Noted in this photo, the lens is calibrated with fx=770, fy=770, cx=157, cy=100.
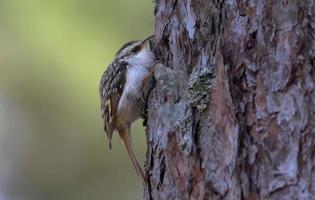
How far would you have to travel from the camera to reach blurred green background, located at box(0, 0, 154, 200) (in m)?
4.23

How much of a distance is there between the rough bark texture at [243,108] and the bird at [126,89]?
66cm

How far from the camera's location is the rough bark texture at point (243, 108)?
2.04 metres

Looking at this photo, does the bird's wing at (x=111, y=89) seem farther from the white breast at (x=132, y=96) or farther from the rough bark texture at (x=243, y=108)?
the rough bark texture at (x=243, y=108)

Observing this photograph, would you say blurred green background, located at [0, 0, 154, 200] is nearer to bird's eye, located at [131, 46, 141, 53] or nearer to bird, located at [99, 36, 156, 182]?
bird, located at [99, 36, 156, 182]

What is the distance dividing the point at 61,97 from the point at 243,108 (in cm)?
245

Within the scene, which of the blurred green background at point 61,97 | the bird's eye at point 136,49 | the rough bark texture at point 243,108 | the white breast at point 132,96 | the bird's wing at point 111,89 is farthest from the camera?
the blurred green background at point 61,97

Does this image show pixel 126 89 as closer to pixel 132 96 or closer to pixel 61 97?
pixel 132 96

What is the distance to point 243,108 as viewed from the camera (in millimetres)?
2133

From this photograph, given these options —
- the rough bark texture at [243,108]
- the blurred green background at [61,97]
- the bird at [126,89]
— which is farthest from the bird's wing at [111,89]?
the rough bark texture at [243,108]

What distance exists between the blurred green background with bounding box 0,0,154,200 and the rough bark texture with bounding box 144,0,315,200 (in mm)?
1837

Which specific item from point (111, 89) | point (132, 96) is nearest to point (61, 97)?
point (111, 89)

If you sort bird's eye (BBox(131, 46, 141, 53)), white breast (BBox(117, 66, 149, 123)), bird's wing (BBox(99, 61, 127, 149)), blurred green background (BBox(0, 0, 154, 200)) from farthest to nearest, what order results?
1. blurred green background (BBox(0, 0, 154, 200))
2. bird's wing (BBox(99, 61, 127, 149))
3. bird's eye (BBox(131, 46, 141, 53))
4. white breast (BBox(117, 66, 149, 123))

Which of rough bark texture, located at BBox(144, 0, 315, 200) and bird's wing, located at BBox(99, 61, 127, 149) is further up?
rough bark texture, located at BBox(144, 0, 315, 200)

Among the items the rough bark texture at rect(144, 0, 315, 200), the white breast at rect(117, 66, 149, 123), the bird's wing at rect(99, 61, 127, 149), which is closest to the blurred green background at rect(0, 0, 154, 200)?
the bird's wing at rect(99, 61, 127, 149)
